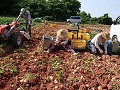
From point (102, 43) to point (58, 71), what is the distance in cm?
301

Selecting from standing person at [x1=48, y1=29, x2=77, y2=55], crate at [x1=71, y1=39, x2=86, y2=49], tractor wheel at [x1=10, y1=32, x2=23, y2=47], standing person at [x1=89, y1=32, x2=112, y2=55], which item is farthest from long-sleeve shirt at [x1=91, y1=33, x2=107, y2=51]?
tractor wheel at [x1=10, y1=32, x2=23, y2=47]

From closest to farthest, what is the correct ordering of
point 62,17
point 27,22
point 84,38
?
point 84,38
point 27,22
point 62,17

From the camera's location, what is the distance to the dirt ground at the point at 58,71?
18.8ft

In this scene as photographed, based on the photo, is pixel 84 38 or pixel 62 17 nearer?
pixel 84 38

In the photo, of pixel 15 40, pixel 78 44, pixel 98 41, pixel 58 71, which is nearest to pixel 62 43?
pixel 78 44

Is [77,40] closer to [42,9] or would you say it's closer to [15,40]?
[15,40]

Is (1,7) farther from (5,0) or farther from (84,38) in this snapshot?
(84,38)

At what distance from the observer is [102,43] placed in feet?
30.0

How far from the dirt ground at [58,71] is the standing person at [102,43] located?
30 cm

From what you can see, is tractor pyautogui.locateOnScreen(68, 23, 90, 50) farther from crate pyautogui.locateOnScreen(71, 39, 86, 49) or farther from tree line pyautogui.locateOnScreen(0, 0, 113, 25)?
tree line pyautogui.locateOnScreen(0, 0, 113, 25)

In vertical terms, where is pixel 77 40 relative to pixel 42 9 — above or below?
below

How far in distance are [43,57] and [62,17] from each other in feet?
135

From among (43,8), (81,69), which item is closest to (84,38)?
(81,69)

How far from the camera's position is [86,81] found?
19.6 feet
